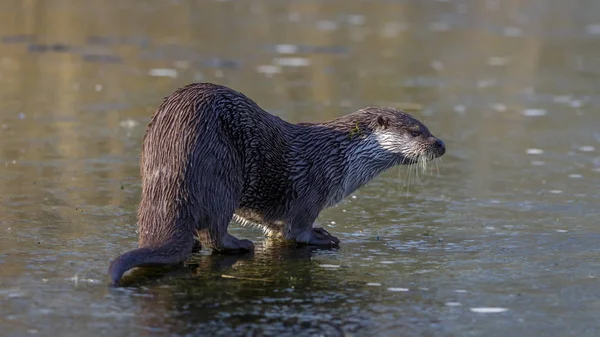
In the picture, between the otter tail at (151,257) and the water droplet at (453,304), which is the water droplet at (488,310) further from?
the otter tail at (151,257)

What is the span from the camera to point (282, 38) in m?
13.4

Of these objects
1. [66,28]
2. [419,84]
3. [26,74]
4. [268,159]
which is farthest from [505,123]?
[66,28]

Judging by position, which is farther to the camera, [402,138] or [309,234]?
[402,138]

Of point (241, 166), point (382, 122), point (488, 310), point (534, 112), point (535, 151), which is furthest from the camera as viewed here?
point (534, 112)

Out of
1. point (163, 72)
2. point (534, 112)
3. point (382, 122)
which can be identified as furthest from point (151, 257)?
point (163, 72)

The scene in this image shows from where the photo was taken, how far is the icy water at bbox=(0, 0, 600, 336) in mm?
4285

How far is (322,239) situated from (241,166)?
575 mm

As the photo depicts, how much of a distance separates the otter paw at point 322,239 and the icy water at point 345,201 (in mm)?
60

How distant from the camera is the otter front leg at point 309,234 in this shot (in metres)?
5.49

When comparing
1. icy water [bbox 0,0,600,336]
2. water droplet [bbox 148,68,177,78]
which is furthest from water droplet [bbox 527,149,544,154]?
water droplet [bbox 148,68,177,78]

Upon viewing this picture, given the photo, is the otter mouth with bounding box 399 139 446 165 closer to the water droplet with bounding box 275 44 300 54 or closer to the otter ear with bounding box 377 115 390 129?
the otter ear with bounding box 377 115 390 129

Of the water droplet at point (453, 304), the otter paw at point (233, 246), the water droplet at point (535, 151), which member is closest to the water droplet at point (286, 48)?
the water droplet at point (535, 151)

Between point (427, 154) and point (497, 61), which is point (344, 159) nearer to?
point (427, 154)

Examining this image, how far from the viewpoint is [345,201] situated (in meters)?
6.57
